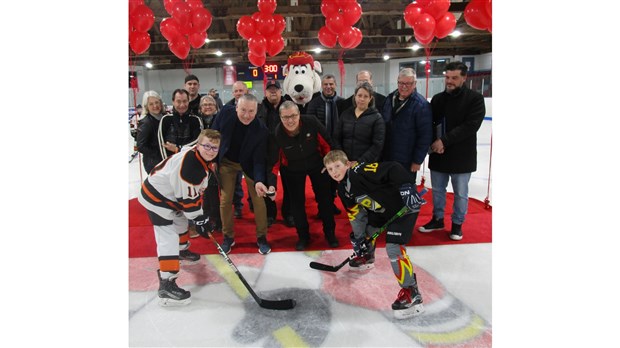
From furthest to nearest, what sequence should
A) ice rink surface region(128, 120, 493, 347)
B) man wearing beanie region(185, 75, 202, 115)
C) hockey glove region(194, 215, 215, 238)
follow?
1. man wearing beanie region(185, 75, 202, 115)
2. hockey glove region(194, 215, 215, 238)
3. ice rink surface region(128, 120, 493, 347)

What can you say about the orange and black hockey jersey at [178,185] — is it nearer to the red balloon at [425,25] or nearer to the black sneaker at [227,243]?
the black sneaker at [227,243]

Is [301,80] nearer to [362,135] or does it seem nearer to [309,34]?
[362,135]

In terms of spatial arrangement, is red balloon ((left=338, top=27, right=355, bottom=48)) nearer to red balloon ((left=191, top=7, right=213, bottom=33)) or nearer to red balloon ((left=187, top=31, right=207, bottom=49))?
red balloon ((left=191, top=7, right=213, bottom=33))

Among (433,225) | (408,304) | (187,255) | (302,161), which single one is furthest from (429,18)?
(187,255)

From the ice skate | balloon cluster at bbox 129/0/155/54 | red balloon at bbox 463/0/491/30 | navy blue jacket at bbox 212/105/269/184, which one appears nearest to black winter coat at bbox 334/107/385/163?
navy blue jacket at bbox 212/105/269/184

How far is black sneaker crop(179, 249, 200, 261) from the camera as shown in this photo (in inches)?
96.8

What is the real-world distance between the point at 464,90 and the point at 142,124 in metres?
2.31

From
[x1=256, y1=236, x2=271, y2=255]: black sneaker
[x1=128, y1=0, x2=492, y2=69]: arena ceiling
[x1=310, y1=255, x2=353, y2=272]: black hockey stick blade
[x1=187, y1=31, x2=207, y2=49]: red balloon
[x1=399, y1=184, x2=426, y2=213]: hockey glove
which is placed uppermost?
[x1=128, y1=0, x2=492, y2=69]: arena ceiling

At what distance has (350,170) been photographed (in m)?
1.98

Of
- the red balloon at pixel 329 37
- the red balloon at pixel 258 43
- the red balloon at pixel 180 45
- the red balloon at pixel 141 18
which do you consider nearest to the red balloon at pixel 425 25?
the red balloon at pixel 329 37

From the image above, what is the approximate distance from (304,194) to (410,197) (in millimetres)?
962

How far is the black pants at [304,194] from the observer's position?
258 cm

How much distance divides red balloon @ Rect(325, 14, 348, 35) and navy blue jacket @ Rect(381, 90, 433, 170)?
1.71 m

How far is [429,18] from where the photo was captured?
3699 millimetres
